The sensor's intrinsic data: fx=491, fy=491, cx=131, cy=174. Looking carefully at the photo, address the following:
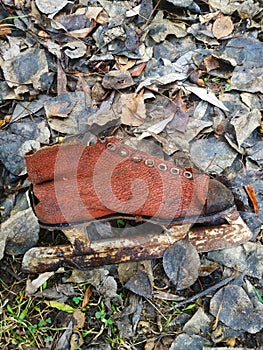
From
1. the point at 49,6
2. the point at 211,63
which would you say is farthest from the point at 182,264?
the point at 49,6

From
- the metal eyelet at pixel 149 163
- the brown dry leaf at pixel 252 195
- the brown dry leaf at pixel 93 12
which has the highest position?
the brown dry leaf at pixel 93 12

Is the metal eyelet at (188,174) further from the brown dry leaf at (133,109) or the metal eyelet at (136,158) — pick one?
the brown dry leaf at (133,109)

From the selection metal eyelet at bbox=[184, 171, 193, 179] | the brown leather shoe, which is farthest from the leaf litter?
metal eyelet at bbox=[184, 171, 193, 179]

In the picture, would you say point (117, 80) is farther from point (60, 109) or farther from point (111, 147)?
point (111, 147)

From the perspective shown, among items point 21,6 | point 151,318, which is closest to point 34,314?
point 151,318

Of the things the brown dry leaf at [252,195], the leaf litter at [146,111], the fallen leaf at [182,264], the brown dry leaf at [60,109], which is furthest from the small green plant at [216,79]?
the fallen leaf at [182,264]
